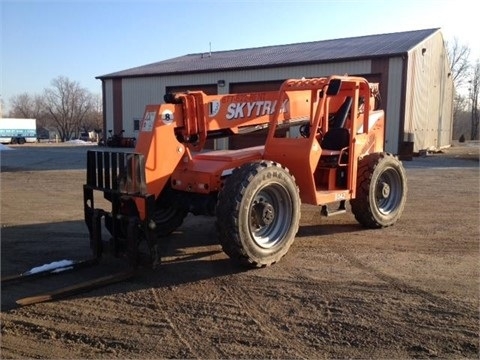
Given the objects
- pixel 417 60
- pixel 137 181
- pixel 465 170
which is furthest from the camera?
pixel 417 60

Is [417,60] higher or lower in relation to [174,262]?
higher

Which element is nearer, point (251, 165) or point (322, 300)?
point (322, 300)

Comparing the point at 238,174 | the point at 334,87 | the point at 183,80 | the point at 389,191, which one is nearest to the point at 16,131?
the point at 183,80

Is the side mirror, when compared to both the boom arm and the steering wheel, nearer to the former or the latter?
the boom arm

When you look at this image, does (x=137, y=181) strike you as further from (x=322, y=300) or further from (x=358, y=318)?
(x=358, y=318)

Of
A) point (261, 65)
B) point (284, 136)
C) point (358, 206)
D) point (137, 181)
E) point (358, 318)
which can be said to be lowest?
point (358, 318)

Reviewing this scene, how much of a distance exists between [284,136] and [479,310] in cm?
354

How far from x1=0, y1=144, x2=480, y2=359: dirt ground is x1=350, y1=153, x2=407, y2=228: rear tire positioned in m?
0.27

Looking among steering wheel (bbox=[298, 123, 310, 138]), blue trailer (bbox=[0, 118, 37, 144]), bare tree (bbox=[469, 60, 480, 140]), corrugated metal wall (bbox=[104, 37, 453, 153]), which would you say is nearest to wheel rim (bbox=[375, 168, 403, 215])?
steering wheel (bbox=[298, 123, 310, 138])

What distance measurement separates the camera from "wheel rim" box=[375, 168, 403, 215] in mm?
8086

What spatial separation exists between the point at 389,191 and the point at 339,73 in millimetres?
17663

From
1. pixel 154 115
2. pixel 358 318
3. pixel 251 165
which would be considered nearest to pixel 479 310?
pixel 358 318

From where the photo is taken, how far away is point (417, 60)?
82.4 ft

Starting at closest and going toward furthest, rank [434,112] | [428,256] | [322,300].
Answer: [322,300]
[428,256]
[434,112]
